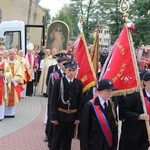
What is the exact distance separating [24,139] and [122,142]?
3.03 meters

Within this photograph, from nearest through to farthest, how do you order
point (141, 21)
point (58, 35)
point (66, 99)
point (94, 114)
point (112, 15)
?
1. point (94, 114)
2. point (66, 99)
3. point (58, 35)
4. point (141, 21)
5. point (112, 15)

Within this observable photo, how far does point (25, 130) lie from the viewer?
321 inches

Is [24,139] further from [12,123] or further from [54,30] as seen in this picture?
[54,30]

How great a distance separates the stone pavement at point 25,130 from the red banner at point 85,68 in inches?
60.7

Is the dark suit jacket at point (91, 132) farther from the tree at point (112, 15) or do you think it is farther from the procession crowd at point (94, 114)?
the tree at point (112, 15)

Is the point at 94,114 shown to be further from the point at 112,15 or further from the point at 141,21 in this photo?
the point at 112,15

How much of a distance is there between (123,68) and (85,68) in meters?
1.41

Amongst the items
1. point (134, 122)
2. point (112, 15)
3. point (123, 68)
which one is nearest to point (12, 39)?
point (123, 68)

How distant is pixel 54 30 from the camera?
16578 millimetres

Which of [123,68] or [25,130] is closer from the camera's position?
[123,68]

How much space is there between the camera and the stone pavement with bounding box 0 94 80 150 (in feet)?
22.8

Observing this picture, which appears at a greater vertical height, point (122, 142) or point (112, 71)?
point (112, 71)

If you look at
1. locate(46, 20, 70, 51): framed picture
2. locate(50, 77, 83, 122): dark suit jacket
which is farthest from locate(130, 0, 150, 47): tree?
locate(50, 77, 83, 122): dark suit jacket

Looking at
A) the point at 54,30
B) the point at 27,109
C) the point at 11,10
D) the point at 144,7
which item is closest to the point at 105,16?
the point at 11,10
